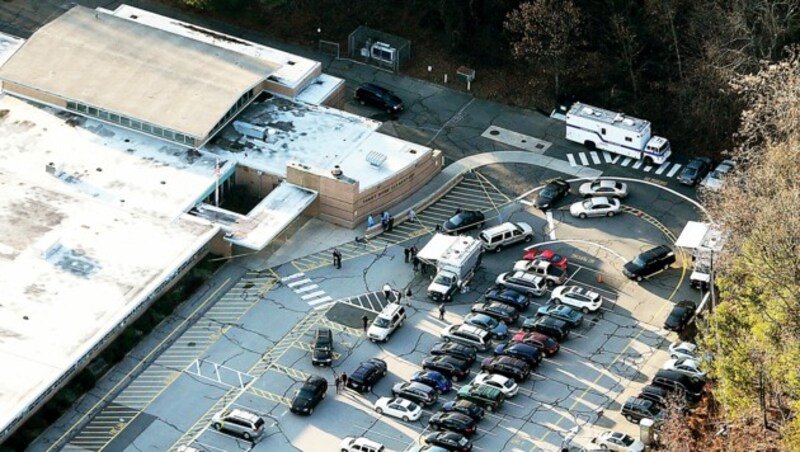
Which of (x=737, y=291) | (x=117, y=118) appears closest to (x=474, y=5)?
(x=117, y=118)

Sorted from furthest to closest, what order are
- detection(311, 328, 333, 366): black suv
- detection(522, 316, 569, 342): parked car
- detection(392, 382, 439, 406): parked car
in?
detection(522, 316, 569, 342): parked car
detection(311, 328, 333, 366): black suv
detection(392, 382, 439, 406): parked car

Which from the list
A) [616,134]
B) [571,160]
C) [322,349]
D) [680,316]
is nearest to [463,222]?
[571,160]

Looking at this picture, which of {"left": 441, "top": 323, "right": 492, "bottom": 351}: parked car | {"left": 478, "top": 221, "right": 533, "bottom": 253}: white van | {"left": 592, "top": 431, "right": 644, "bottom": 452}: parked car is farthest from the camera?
{"left": 478, "top": 221, "right": 533, "bottom": 253}: white van

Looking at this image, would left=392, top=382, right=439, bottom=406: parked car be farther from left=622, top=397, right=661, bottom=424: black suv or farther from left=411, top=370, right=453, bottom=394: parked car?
left=622, top=397, right=661, bottom=424: black suv

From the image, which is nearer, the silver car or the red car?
the red car

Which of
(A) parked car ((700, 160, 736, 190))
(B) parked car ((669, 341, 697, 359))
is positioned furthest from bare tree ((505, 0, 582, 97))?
(B) parked car ((669, 341, 697, 359))

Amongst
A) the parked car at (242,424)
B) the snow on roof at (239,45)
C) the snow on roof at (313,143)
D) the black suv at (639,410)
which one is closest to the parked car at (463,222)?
the snow on roof at (313,143)

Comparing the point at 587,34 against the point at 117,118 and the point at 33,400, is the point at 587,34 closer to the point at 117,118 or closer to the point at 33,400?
the point at 117,118
